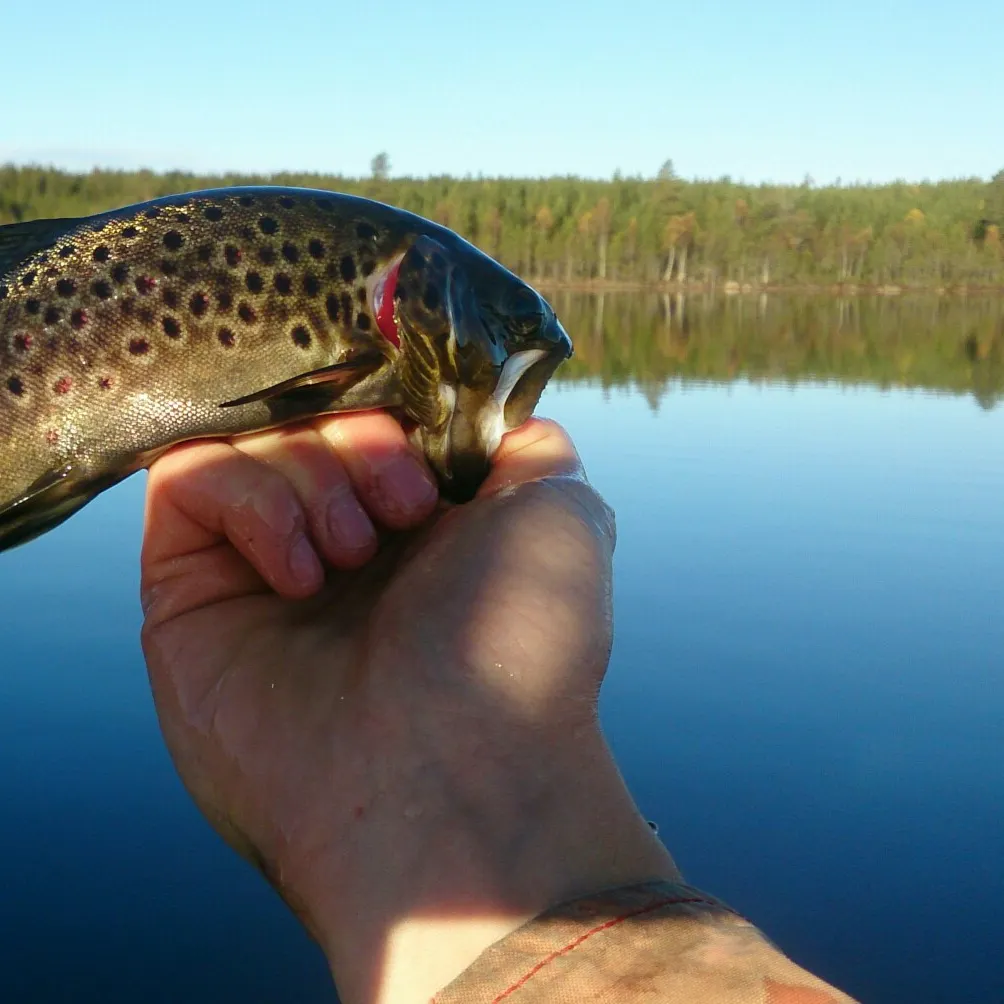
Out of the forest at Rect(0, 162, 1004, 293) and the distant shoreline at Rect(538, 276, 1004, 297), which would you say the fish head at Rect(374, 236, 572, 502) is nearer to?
the forest at Rect(0, 162, 1004, 293)

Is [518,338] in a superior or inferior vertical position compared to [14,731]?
superior

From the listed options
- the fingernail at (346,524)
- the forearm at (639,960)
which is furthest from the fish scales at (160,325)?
the forearm at (639,960)

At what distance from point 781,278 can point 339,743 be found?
99509 mm

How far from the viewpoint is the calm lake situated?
5.12 m

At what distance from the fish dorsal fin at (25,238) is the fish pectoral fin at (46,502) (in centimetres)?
66

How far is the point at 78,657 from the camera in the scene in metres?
7.55

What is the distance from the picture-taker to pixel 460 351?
9.95 feet

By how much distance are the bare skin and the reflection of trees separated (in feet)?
58.6

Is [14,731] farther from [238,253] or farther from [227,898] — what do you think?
[238,253]

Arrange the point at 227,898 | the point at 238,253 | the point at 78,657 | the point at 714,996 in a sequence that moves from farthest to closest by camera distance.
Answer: the point at 78,657 → the point at 227,898 → the point at 238,253 → the point at 714,996

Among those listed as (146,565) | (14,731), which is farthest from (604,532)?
(14,731)

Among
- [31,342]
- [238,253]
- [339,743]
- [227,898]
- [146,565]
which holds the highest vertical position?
[238,253]

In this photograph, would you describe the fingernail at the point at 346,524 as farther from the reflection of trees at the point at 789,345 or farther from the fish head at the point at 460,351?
the reflection of trees at the point at 789,345

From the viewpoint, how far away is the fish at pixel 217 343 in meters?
3.00
